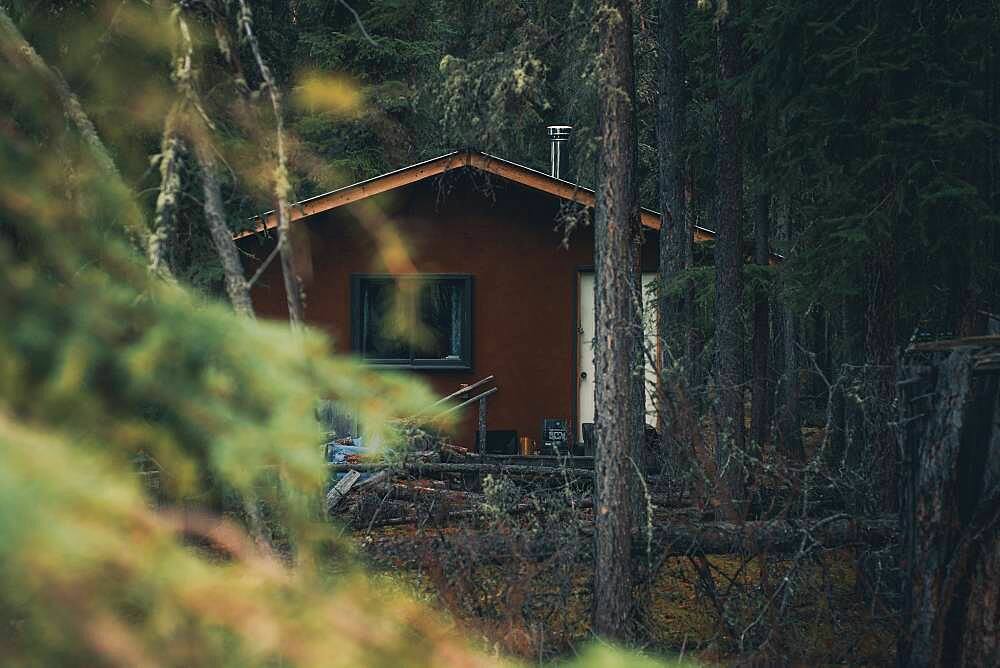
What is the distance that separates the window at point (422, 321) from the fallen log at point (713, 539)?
27.7ft

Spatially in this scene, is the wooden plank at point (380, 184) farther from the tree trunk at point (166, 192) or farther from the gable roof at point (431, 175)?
the tree trunk at point (166, 192)

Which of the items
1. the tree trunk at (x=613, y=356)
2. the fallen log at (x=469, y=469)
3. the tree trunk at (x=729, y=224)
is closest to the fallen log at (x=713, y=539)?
the tree trunk at (x=613, y=356)

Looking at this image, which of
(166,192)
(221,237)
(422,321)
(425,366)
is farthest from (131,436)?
(425,366)

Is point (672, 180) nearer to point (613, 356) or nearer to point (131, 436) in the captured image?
point (613, 356)

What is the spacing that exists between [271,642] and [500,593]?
5984 millimetres

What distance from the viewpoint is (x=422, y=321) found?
16.4 m

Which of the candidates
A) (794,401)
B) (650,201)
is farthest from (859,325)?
(650,201)

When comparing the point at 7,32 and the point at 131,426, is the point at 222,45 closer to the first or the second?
the point at 7,32

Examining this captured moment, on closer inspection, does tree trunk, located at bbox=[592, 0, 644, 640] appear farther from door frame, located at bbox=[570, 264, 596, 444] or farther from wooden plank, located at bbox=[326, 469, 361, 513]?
door frame, located at bbox=[570, 264, 596, 444]

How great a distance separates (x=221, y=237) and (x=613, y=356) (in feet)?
13.9

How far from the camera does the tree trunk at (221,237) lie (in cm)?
393

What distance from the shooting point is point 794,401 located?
18156mm

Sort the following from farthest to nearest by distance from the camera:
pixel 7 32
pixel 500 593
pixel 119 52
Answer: pixel 500 593 < pixel 119 52 < pixel 7 32

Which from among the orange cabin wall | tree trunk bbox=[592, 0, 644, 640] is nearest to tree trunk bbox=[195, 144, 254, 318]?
tree trunk bbox=[592, 0, 644, 640]
